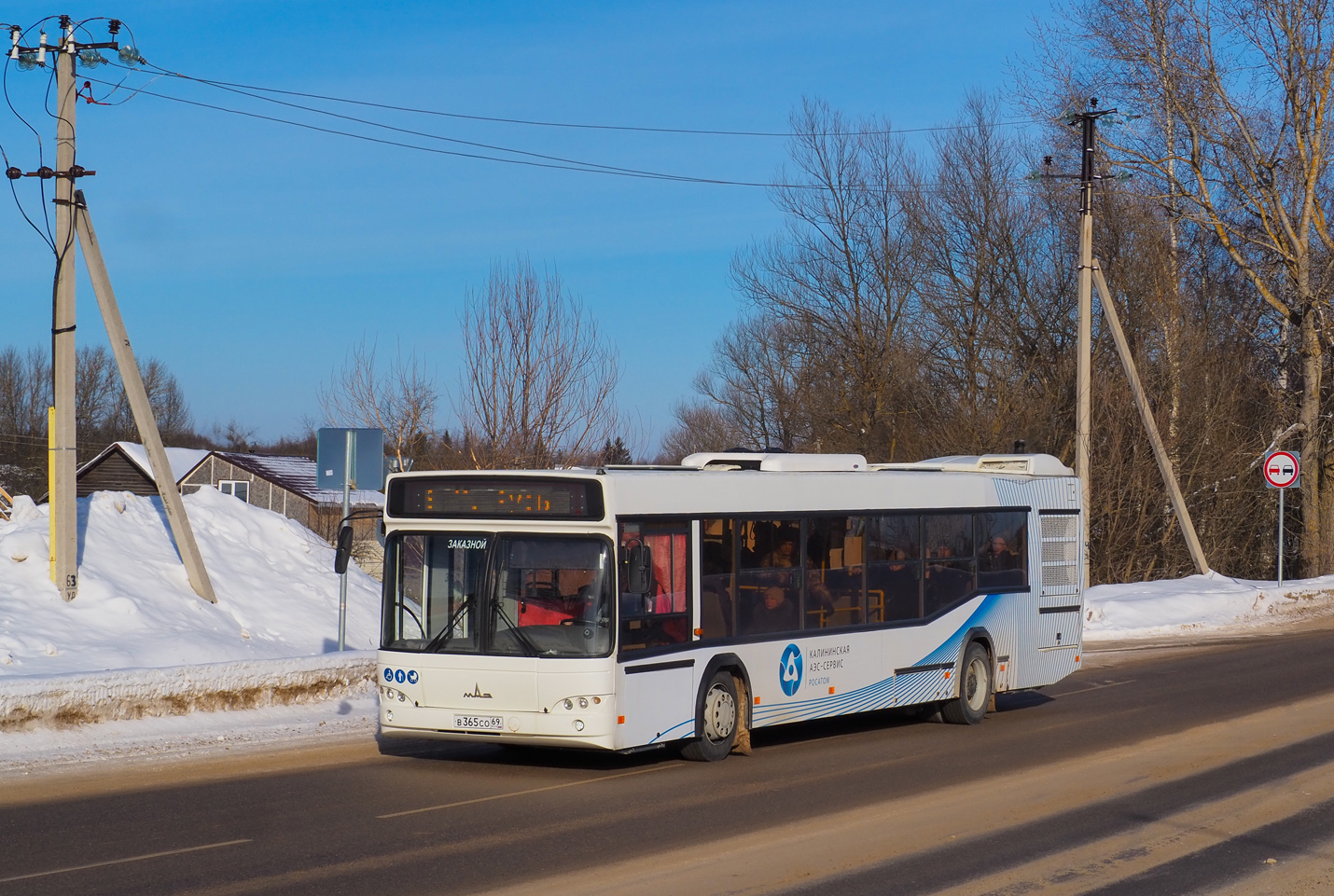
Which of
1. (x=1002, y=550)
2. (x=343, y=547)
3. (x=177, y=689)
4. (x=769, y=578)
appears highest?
(x=343, y=547)

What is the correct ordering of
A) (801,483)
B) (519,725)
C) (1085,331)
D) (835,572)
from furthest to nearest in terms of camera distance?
(1085,331) → (835,572) → (801,483) → (519,725)

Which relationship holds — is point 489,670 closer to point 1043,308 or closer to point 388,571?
point 388,571

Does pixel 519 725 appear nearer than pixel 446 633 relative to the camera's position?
Yes

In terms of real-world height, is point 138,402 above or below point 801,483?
above

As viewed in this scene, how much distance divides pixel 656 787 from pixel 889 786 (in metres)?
1.81

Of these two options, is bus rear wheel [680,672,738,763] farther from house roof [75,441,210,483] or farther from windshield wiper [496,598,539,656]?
house roof [75,441,210,483]

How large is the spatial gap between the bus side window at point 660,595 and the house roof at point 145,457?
4676 cm

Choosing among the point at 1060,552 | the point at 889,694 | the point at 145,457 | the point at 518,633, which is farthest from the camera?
the point at 145,457

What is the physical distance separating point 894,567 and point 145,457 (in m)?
51.8

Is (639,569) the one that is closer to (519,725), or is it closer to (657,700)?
(657,700)

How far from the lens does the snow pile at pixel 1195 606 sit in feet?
85.1

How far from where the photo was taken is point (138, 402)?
17797 mm

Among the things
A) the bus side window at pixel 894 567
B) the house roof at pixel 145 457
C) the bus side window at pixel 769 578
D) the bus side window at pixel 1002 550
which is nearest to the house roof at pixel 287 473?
the house roof at pixel 145 457

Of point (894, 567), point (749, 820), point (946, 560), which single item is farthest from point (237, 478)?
point (749, 820)
